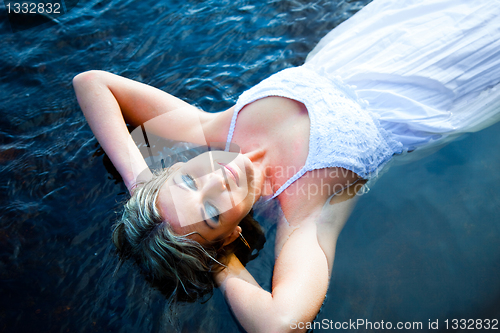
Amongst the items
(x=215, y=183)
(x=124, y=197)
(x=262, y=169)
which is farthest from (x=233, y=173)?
(x=124, y=197)

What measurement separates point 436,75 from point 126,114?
2955 millimetres

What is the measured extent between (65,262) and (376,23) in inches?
146

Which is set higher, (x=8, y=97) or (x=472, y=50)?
(x=472, y=50)

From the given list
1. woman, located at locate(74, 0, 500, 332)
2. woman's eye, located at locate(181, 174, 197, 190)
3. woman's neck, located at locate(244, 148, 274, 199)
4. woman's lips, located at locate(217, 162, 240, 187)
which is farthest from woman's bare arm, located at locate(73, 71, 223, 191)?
woman's lips, located at locate(217, 162, 240, 187)

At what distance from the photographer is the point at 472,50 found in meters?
2.96

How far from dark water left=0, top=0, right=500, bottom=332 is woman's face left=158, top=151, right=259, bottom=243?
57 cm

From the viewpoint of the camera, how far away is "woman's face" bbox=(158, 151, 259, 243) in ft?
7.98

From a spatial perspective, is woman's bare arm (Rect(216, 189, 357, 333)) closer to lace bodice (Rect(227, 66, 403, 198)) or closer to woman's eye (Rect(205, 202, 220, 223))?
lace bodice (Rect(227, 66, 403, 198))

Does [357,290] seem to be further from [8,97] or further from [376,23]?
[8,97]

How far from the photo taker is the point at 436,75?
299 centimetres

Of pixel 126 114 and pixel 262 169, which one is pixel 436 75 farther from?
pixel 126 114

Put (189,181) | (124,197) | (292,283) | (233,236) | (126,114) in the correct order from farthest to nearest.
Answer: (126,114) → (124,197) → (233,236) → (189,181) → (292,283)

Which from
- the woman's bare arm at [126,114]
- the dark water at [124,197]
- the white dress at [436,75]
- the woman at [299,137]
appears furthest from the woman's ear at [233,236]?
the white dress at [436,75]

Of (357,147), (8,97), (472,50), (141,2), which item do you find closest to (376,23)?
(472,50)
